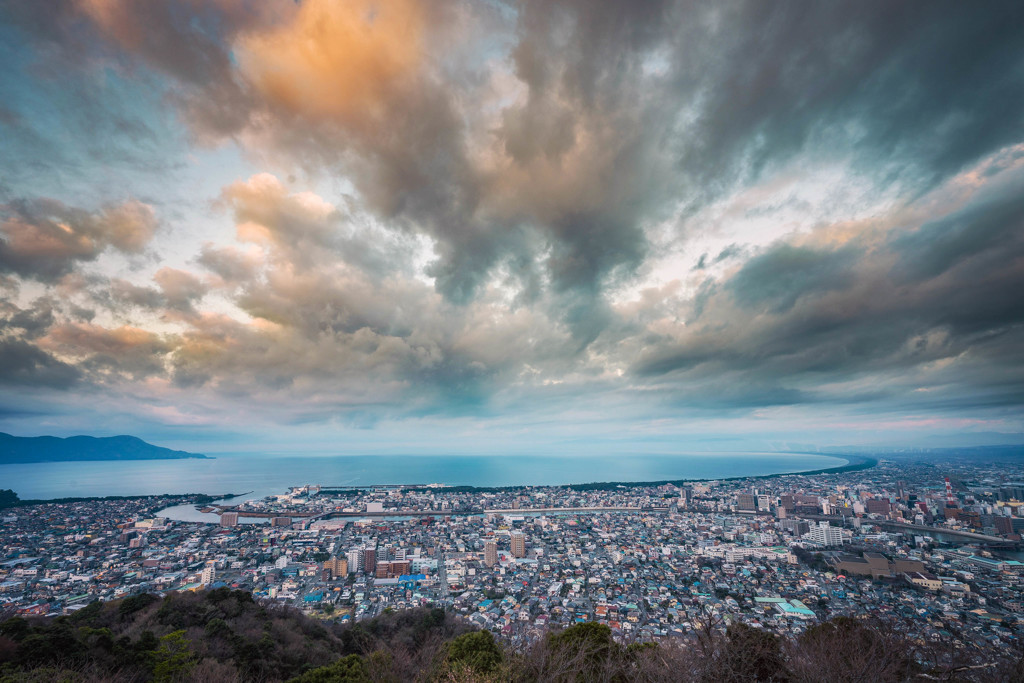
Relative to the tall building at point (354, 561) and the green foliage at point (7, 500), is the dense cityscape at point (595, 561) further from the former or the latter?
the green foliage at point (7, 500)

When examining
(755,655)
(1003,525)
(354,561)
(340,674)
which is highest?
(755,655)

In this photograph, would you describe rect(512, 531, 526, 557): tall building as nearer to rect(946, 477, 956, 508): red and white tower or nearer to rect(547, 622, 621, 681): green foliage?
rect(547, 622, 621, 681): green foliage

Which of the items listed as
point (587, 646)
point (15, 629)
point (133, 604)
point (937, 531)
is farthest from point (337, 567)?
point (937, 531)

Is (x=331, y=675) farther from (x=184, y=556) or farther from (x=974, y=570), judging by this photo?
(x=974, y=570)

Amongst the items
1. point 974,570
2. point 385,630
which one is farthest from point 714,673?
point 974,570

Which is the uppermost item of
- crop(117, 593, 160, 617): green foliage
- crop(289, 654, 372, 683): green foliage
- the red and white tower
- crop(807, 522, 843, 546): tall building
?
the red and white tower

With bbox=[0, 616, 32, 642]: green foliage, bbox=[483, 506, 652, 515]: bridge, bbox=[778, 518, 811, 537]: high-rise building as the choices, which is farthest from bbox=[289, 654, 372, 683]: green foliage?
bbox=[483, 506, 652, 515]: bridge

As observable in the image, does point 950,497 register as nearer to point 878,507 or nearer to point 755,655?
point 878,507
